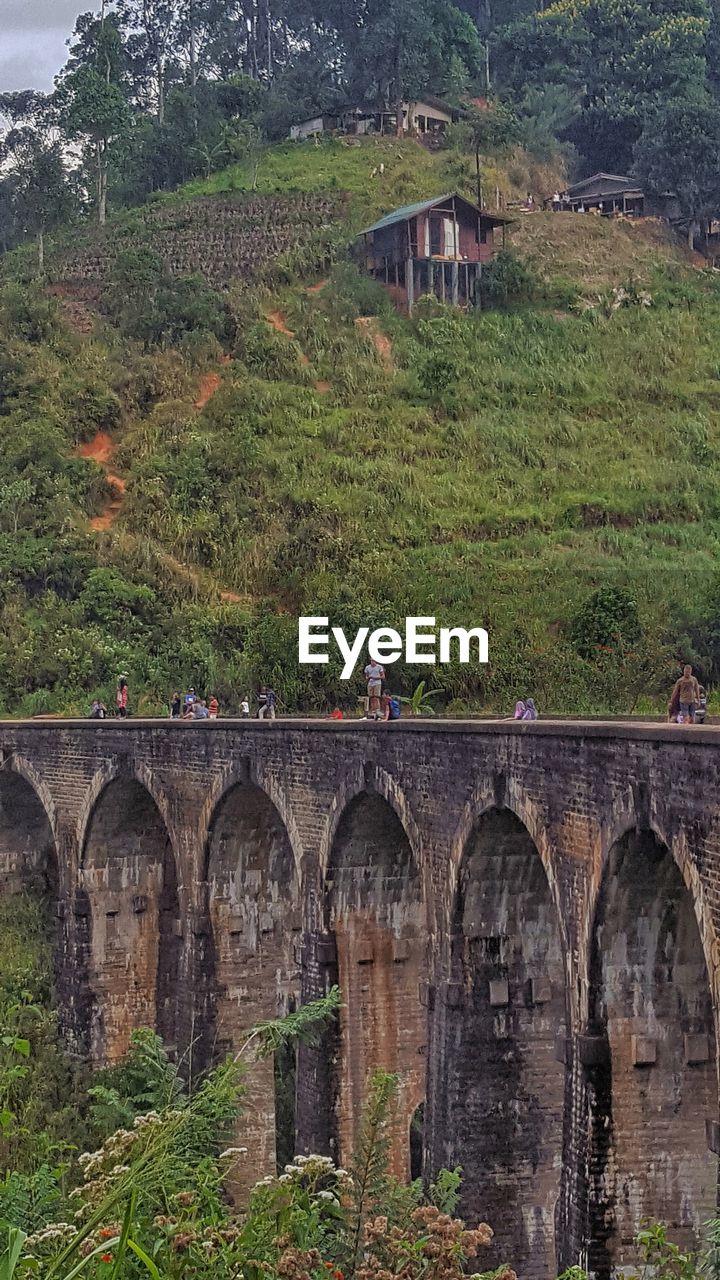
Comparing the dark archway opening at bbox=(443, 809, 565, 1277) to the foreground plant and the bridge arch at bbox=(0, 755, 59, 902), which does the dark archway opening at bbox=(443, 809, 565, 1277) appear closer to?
the foreground plant

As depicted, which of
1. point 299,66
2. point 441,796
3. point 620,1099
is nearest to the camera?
point 620,1099

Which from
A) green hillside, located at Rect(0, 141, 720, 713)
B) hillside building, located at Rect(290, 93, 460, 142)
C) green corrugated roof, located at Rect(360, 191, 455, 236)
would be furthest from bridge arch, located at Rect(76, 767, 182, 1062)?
hillside building, located at Rect(290, 93, 460, 142)

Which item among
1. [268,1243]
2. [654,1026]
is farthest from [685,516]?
[268,1243]

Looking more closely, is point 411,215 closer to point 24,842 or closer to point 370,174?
point 370,174

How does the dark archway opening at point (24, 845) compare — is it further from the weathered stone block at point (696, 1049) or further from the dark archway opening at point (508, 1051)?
the weathered stone block at point (696, 1049)

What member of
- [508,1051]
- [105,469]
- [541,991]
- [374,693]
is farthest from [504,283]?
[508,1051]

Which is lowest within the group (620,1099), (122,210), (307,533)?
(620,1099)

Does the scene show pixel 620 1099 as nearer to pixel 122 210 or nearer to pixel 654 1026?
pixel 654 1026

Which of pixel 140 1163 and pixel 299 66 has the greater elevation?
pixel 299 66
